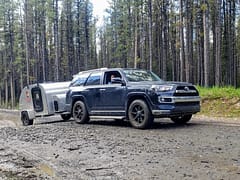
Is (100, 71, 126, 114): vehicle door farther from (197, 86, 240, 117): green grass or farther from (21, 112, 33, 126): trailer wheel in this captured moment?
(21, 112, 33, 126): trailer wheel

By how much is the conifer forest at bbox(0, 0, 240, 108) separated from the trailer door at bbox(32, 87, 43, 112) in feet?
76.9

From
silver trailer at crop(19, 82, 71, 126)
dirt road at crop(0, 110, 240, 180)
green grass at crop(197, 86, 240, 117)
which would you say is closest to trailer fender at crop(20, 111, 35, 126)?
silver trailer at crop(19, 82, 71, 126)

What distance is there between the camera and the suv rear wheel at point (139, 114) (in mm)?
9578

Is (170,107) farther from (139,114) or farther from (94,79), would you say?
(94,79)

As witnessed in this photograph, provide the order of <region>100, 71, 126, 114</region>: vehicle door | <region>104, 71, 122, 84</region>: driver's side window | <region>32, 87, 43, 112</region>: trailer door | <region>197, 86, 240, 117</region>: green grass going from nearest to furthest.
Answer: <region>100, 71, 126, 114</region>: vehicle door < <region>104, 71, 122, 84</region>: driver's side window < <region>197, 86, 240, 117</region>: green grass < <region>32, 87, 43, 112</region>: trailer door

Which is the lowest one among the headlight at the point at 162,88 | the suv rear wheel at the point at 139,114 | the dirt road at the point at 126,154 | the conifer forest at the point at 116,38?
the dirt road at the point at 126,154

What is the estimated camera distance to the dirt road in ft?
17.0

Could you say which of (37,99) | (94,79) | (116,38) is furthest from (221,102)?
(116,38)

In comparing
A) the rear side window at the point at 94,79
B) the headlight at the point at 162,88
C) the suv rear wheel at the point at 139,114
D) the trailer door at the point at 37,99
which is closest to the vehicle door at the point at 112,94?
the rear side window at the point at 94,79

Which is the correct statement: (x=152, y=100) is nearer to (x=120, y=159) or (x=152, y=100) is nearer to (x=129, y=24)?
(x=120, y=159)

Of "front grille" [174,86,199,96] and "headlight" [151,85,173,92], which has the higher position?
"headlight" [151,85,173,92]

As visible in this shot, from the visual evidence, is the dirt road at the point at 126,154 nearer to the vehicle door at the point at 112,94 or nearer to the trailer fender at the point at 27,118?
the vehicle door at the point at 112,94

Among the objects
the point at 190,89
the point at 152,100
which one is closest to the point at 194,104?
the point at 190,89

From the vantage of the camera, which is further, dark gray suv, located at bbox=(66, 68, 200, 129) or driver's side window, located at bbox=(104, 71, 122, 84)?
driver's side window, located at bbox=(104, 71, 122, 84)
